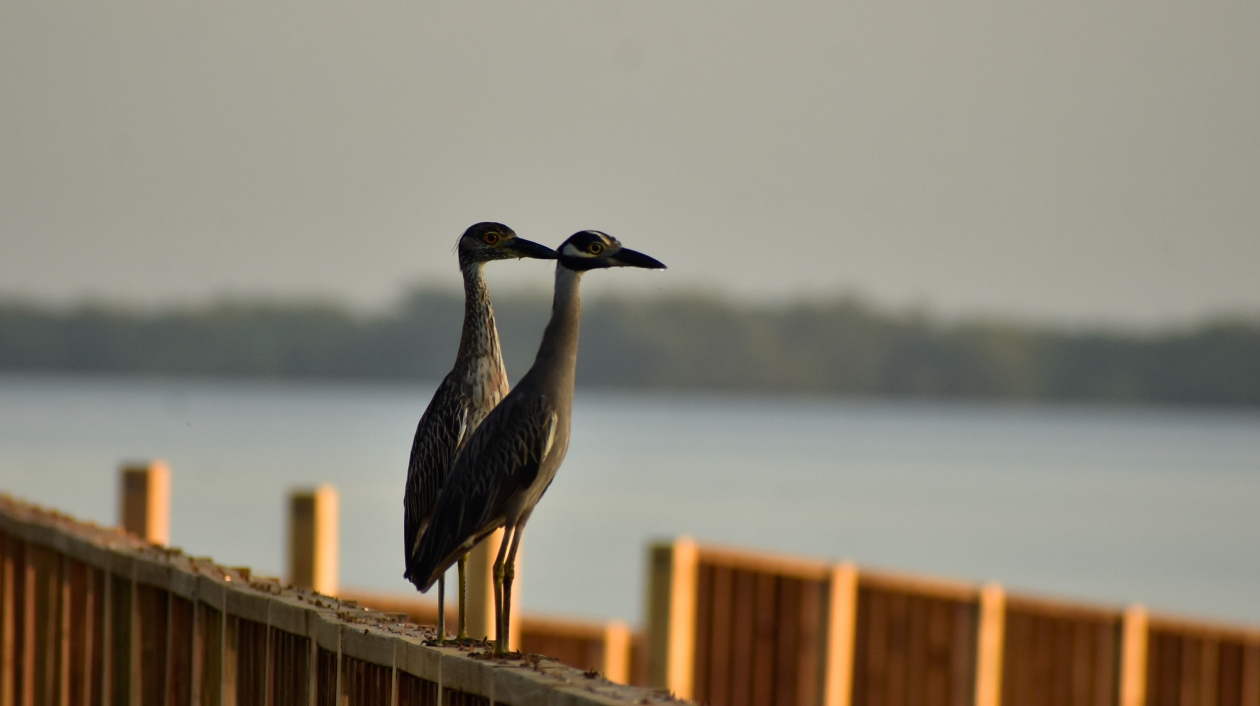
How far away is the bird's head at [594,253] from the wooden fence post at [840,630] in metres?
5.49

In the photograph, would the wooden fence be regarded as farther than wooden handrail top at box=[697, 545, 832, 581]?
No

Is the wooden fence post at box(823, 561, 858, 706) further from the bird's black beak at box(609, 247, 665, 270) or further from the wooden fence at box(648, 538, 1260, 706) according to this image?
the bird's black beak at box(609, 247, 665, 270)

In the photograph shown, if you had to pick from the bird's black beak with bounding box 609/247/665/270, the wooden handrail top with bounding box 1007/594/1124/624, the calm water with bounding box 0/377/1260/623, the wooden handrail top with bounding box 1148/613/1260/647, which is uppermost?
the bird's black beak with bounding box 609/247/665/270

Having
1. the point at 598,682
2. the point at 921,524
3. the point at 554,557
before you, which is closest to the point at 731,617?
the point at 598,682

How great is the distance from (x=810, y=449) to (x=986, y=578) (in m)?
46.6

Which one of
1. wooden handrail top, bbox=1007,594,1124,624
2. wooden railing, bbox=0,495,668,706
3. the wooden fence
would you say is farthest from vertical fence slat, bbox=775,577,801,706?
wooden railing, bbox=0,495,668,706

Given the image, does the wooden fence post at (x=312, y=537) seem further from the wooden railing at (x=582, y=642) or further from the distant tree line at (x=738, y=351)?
the distant tree line at (x=738, y=351)

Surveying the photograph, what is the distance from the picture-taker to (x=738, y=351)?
5831 centimetres

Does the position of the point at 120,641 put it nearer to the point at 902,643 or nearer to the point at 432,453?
the point at 432,453

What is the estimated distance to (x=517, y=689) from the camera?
10.7 ft

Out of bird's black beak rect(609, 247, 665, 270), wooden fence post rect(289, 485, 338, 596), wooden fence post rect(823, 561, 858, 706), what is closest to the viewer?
bird's black beak rect(609, 247, 665, 270)

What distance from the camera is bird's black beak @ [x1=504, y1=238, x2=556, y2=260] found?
143 inches

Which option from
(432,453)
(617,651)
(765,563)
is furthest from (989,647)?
(432,453)

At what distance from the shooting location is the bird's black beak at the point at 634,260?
3296 mm
